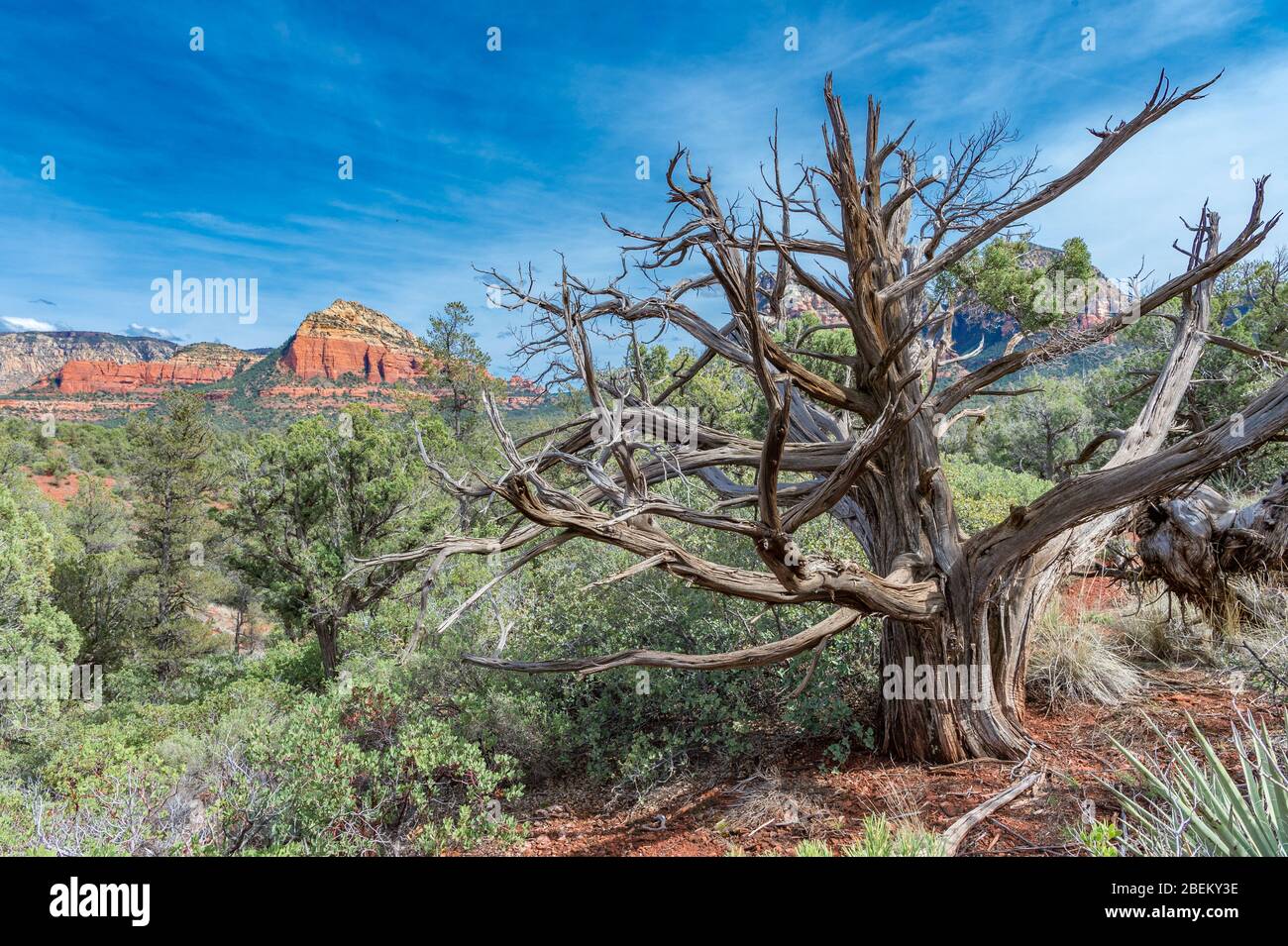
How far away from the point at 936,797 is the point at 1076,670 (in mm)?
2087

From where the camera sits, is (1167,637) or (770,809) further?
(1167,637)

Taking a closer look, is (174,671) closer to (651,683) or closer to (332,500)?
(332,500)

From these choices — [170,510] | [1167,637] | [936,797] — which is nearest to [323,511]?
[170,510]

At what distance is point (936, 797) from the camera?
156 inches

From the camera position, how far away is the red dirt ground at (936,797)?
3.48m

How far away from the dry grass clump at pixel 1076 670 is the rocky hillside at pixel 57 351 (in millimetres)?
127687

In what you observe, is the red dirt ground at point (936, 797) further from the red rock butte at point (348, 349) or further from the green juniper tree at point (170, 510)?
the red rock butte at point (348, 349)

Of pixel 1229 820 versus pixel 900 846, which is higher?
pixel 1229 820

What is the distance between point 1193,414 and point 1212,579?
1412mm

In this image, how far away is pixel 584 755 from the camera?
5.96 meters

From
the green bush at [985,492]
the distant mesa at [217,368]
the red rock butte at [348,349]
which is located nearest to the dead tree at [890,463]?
the green bush at [985,492]

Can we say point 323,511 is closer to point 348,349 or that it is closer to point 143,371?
point 143,371
